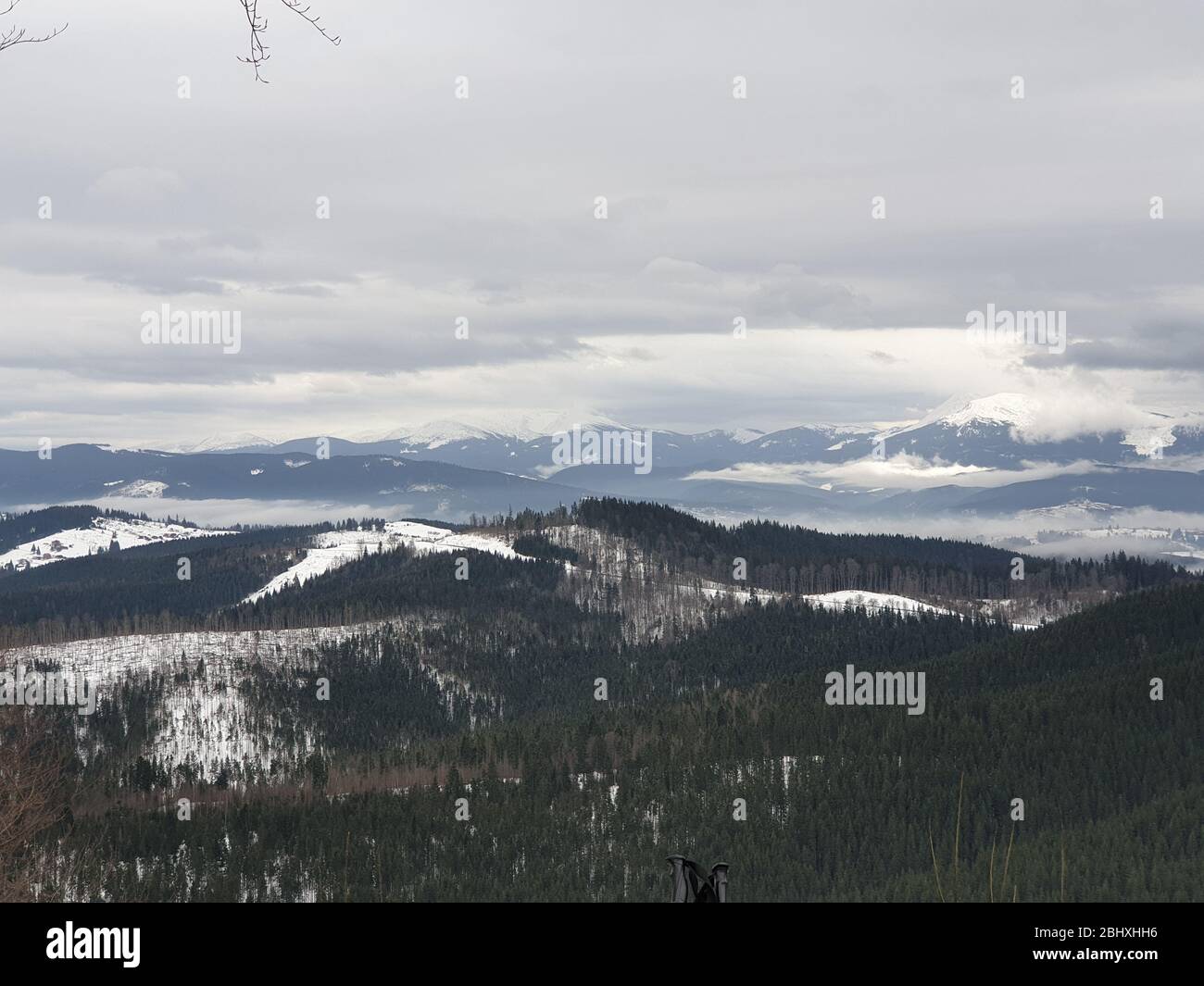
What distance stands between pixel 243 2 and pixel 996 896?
1571 centimetres

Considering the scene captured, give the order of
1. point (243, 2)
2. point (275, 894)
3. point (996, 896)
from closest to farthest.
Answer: point (996, 896), point (243, 2), point (275, 894)

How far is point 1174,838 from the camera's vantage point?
187625mm

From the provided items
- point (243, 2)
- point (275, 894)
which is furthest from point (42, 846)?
point (243, 2)
